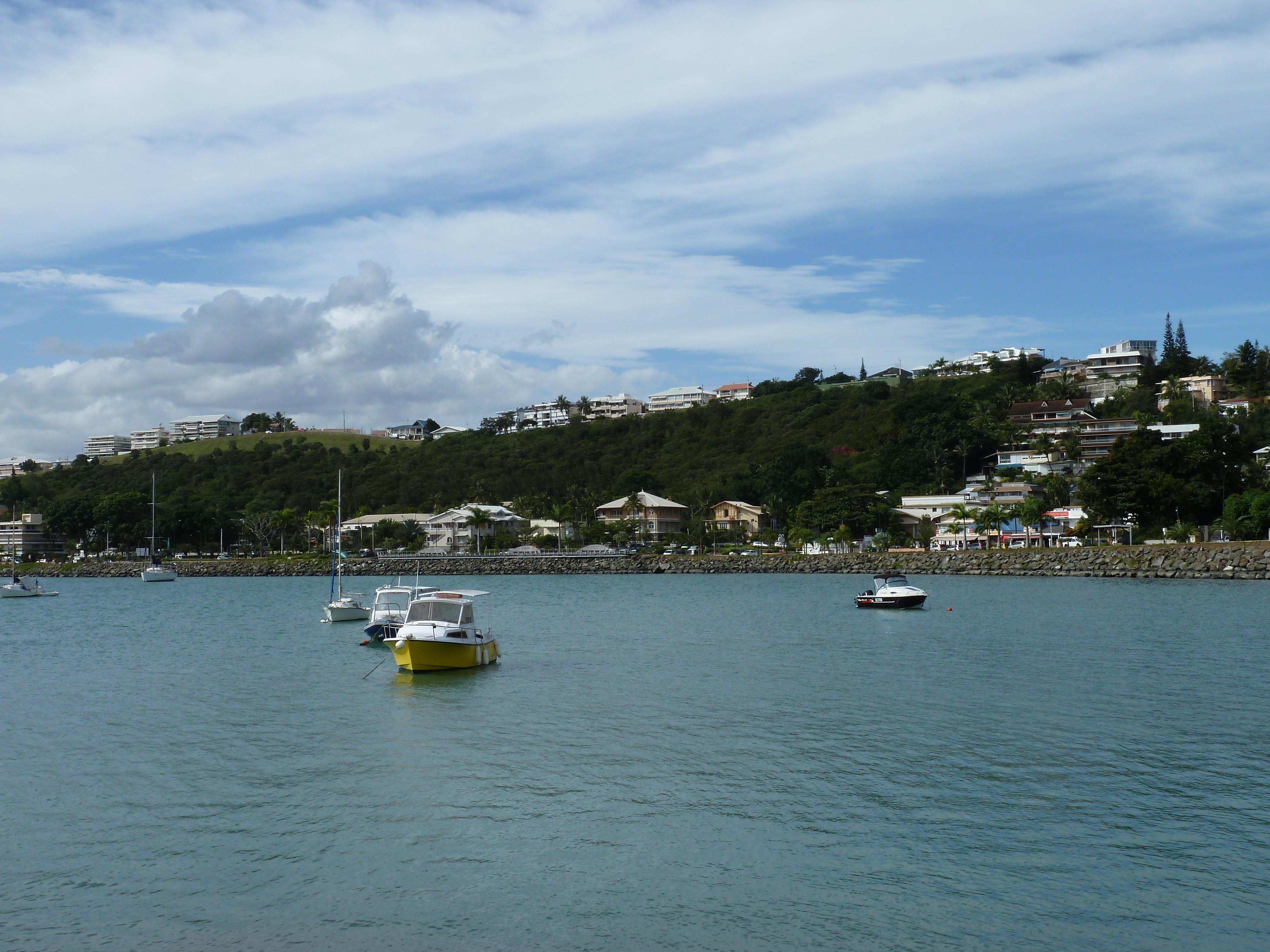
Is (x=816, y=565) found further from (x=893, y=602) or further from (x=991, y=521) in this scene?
(x=893, y=602)

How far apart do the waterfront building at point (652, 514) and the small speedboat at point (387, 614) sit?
103087 millimetres

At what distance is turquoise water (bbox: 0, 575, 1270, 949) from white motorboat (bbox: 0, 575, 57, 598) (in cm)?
6632

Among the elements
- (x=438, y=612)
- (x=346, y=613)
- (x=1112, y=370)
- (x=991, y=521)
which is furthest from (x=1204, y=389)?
(x=438, y=612)

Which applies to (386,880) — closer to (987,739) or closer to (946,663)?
(987,739)

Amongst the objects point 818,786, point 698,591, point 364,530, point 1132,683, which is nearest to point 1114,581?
point 698,591

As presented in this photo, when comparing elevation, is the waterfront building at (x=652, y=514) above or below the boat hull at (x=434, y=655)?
above

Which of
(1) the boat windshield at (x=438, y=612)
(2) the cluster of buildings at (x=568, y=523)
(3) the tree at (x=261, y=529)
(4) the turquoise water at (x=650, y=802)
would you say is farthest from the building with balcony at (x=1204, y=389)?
(1) the boat windshield at (x=438, y=612)

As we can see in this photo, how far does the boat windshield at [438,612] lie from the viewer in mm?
36562

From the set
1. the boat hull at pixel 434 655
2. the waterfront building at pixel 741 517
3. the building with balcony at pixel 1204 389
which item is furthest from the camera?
the building with balcony at pixel 1204 389

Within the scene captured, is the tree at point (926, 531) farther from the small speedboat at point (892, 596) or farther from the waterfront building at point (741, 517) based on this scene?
the small speedboat at point (892, 596)

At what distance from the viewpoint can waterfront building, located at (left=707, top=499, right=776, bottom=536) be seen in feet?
500

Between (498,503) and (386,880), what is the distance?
16734cm

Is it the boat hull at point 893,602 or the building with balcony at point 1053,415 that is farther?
the building with balcony at point 1053,415

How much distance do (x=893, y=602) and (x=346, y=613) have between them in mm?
31425
